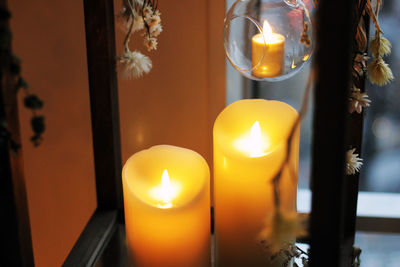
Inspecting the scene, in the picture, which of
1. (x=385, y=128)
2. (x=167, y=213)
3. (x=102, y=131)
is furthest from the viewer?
(x=385, y=128)

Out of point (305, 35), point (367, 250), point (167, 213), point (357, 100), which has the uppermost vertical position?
point (305, 35)

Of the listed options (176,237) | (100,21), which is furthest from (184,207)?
(100,21)

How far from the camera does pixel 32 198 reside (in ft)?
3.05

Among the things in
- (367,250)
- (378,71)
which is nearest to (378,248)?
(367,250)

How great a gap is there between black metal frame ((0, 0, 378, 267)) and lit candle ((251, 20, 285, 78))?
111 millimetres

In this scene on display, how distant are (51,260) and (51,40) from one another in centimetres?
45

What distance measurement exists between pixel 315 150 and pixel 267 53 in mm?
328

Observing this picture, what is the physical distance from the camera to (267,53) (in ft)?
2.38

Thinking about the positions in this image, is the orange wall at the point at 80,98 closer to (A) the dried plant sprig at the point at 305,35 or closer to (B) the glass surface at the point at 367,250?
(B) the glass surface at the point at 367,250

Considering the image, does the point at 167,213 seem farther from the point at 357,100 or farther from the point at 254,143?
the point at 357,100

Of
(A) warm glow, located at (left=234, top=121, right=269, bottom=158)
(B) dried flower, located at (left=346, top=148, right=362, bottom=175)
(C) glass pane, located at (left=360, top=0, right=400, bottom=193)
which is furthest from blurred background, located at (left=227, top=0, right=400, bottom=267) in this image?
(A) warm glow, located at (left=234, top=121, right=269, bottom=158)

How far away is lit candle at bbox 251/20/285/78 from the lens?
711mm

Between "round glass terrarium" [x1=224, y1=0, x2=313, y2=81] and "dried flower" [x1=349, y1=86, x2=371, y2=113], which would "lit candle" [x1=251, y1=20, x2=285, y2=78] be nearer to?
"round glass terrarium" [x1=224, y1=0, x2=313, y2=81]

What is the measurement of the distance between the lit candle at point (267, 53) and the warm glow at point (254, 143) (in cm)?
8
